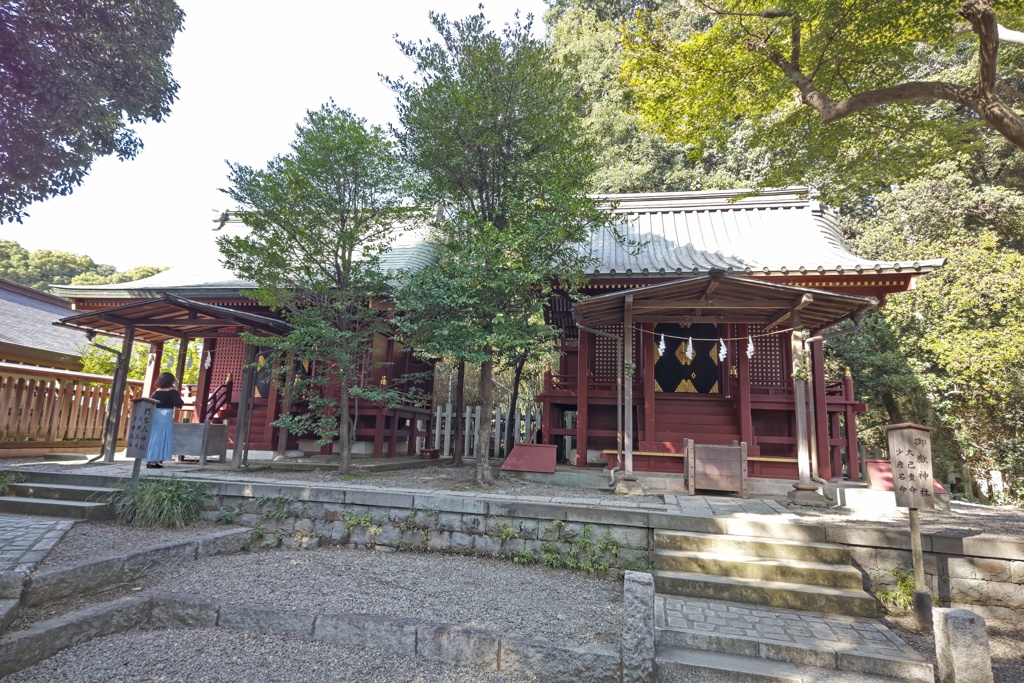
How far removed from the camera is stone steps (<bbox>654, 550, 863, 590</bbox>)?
4.63 m

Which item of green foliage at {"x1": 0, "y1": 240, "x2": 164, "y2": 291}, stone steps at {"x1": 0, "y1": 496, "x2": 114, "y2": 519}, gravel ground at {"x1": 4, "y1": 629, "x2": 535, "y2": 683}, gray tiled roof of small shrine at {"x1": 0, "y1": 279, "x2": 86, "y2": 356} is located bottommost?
gravel ground at {"x1": 4, "y1": 629, "x2": 535, "y2": 683}

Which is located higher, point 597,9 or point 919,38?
point 597,9

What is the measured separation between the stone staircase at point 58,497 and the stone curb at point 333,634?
2518 millimetres

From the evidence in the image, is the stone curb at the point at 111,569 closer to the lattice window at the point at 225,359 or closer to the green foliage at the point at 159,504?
the green foliage at the point at 159,504

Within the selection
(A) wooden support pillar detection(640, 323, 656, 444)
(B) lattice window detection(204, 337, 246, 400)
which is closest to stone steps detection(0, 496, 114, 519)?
(B) lattice window detection(204, 337, 246, 400)

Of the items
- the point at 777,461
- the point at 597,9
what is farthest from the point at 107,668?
the point at 597,9

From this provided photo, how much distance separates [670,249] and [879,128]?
4.40m

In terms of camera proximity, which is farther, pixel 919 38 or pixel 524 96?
pixel 524 96

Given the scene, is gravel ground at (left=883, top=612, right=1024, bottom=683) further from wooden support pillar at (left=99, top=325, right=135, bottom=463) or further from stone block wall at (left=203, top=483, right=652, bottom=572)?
wooden support pillar at (left=99, top=325, right=135, bottom=463)

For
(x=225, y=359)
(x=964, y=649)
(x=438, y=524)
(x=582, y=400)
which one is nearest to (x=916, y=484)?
(x=964, y=649)

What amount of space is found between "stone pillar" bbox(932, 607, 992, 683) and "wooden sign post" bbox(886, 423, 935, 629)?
1.13m

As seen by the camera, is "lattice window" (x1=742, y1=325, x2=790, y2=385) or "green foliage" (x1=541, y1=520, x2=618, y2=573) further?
"lattice window" (x1=742, y1=325, x2=790, y2=385)

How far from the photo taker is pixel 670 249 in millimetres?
11602

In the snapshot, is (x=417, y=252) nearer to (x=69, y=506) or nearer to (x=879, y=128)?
(x=69, y=506)
